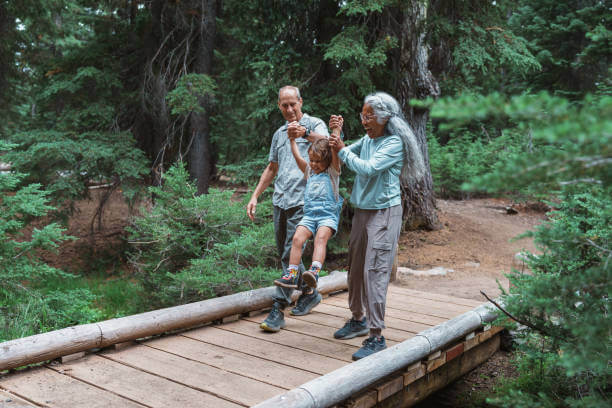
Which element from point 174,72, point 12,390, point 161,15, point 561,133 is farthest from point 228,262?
point 161,15

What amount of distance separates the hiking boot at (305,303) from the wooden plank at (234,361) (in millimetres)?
1186

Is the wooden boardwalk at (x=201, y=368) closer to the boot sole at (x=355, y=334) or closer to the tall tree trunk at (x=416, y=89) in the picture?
the boot sole at (x=355, y=334)

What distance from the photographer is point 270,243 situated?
649cm

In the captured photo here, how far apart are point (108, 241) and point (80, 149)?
3.80 m

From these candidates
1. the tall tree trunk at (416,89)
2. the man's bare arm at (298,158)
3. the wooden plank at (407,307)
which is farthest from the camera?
the tall tree trunk at (416,89)

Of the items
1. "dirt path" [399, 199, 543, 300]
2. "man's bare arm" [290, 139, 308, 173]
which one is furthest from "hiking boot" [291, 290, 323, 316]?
"dirt path" [399, 199, 543, 300]

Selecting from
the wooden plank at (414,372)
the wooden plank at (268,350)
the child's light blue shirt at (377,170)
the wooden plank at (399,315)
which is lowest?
the wooden plank at (414,372)

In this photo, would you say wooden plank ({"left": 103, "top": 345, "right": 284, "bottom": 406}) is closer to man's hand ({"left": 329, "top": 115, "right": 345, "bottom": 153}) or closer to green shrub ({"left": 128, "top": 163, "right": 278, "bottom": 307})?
man's hand ({"left": 329, "top": 115, "right": 345, "bottom": 153})

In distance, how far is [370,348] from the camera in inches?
157

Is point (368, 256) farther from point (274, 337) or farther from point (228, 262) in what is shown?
point (228, 262)

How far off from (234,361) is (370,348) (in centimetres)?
108

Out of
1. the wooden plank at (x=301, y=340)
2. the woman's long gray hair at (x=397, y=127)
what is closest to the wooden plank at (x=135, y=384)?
the wooden plank at (x=301, y=340)

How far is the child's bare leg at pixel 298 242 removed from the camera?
170 inches

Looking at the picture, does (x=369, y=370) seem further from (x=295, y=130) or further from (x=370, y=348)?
Result: (x=295, y=130)
